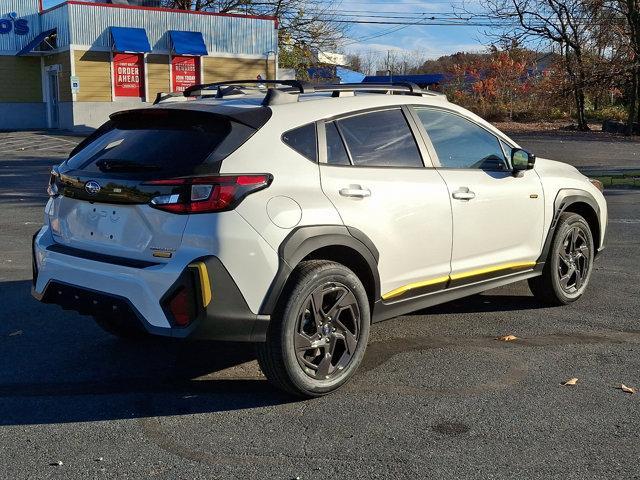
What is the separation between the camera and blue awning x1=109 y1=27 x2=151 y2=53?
105ft

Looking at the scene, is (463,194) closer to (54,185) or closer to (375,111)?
(375,111)

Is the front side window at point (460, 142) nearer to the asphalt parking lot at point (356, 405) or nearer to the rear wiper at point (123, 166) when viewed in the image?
the asphalt parking lot at point (356, 405)

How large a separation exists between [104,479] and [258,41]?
35211 mm

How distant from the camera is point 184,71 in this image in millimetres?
35281

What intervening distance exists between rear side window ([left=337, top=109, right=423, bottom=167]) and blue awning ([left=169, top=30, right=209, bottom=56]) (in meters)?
30.5

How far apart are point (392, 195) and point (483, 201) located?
97 cm

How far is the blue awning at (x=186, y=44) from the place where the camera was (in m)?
33.9

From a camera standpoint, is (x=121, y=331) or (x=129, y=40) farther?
(x=129, y=40)

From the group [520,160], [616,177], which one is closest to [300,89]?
[520,160]

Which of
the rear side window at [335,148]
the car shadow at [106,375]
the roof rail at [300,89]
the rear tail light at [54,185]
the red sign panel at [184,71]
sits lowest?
the car shadow at [106,375]

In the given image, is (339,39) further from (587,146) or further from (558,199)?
(558,199)

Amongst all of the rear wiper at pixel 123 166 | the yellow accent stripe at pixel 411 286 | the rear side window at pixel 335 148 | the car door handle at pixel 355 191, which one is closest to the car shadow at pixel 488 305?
the yellow accent stripe at pixel 411 286

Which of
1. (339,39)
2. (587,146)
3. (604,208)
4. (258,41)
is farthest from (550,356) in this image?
(339,39)

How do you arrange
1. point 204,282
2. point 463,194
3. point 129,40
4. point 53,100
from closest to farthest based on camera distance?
point 204,282 → point 463,194 → point 129,40 → point 53,100
